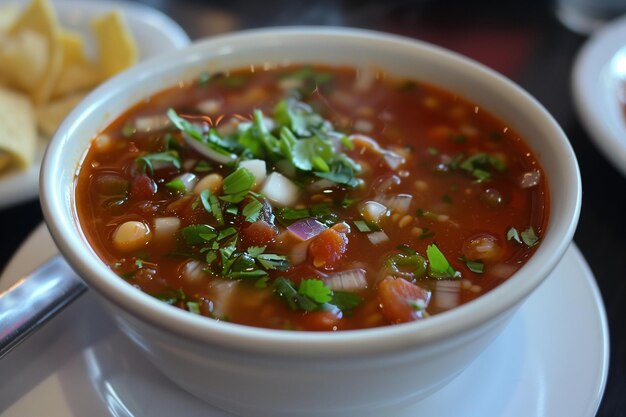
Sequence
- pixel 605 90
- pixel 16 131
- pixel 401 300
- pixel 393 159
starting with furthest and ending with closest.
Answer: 1. pixel 605 90
2. pixel 16 131
3. pixel 393 159
4. pixel 401 300

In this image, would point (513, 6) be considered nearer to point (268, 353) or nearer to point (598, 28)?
point (598, 28)

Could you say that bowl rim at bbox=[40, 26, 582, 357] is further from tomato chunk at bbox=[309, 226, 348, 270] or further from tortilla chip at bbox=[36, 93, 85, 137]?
tortilla chip at bbox=[36, 93, 85, 137]

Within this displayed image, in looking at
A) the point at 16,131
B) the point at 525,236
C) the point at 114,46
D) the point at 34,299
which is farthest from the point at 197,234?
the point at 114,46

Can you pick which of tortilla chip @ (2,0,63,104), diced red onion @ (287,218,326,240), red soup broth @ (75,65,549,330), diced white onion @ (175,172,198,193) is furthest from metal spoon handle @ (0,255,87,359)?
tortilla chip @ (2,0,63,104)

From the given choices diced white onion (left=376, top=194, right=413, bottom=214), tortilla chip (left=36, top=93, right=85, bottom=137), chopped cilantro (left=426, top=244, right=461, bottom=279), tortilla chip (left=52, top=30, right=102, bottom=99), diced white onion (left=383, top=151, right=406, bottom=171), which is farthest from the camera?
tortilla chip (left=52, top=30, right=102, bottom=99)

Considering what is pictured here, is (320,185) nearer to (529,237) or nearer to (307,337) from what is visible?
(529,237)
